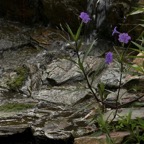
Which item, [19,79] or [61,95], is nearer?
[61,95]

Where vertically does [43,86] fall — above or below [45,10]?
below

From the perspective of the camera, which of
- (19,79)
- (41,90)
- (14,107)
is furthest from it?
(19,79)

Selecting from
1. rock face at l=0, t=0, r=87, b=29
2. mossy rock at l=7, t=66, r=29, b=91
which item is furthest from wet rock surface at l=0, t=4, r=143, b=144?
rock face at l=0, t=0, r=87, b=29

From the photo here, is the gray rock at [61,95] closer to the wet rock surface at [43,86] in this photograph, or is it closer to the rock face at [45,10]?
the wet rock surface at [43,86]

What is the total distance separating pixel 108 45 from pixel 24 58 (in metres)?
1.30

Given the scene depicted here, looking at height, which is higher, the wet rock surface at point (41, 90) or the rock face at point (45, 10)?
the rock face at point (45, 10)

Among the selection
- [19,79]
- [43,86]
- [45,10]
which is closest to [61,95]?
[43,86]

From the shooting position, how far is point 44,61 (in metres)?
6.21

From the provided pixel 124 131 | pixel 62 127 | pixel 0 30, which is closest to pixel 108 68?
pixel 62 127

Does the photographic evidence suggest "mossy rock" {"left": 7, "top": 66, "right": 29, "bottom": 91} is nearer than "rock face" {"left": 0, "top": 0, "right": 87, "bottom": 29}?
Yes

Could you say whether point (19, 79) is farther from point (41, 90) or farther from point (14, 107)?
point (14, 107)

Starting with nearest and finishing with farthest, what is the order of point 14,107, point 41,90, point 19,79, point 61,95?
point 14,107, point 61,95, point 41,90, point 19,79

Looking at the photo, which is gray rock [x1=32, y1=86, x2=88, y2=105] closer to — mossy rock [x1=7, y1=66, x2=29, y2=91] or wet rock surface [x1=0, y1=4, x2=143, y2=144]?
wet rock surface [x1=0, y1=4, x2=143, y2=144]

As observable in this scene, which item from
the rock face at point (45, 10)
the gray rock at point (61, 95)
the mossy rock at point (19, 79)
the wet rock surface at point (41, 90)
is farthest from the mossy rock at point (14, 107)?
the rock face at point (45, 10)
